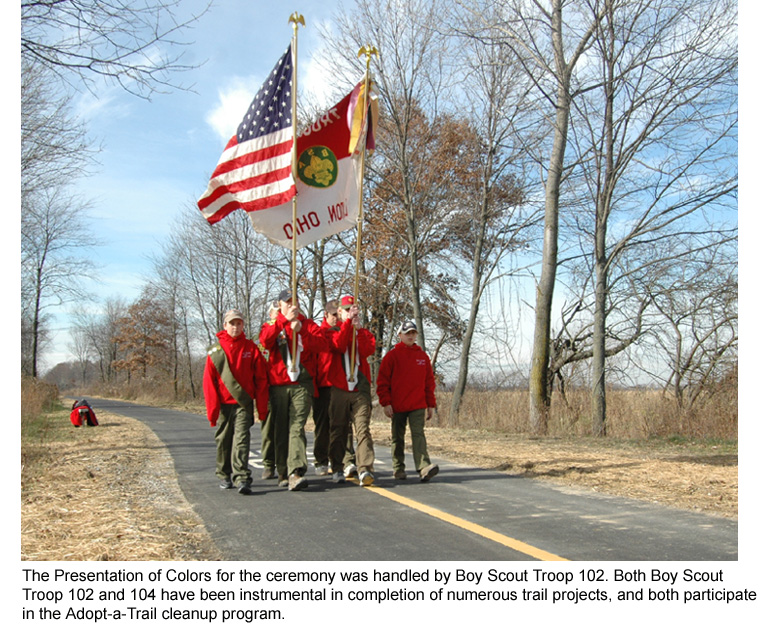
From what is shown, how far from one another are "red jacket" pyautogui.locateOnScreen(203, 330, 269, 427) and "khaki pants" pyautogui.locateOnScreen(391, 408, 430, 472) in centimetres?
164

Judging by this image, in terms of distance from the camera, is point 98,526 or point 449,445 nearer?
point 98,526

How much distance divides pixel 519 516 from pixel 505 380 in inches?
526

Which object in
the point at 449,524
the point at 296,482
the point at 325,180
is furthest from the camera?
the point at 325,180

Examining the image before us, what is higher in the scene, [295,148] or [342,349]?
[295,148]

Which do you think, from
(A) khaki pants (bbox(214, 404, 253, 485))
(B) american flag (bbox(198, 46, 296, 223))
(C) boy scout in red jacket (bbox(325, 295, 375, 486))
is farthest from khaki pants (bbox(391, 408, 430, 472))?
(B) american flag (bbox(198, 46, 296, 223))

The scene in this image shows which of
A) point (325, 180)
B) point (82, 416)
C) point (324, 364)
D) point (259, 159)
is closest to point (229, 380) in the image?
point (324, 364)

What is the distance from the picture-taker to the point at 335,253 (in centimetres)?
2853

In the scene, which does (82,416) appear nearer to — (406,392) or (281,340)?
(281,340)

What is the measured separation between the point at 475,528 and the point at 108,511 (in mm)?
3342

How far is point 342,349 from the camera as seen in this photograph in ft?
25.0

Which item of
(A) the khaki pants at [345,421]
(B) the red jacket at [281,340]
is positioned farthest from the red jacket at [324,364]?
(B) the red jacket at [281,340]

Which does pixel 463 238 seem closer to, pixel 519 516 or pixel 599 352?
pixel 599 352

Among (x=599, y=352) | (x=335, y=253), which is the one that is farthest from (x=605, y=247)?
(x=335, y=253)

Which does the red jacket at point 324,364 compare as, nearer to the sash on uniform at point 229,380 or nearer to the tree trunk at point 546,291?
the sash on uniform at point 229,380
